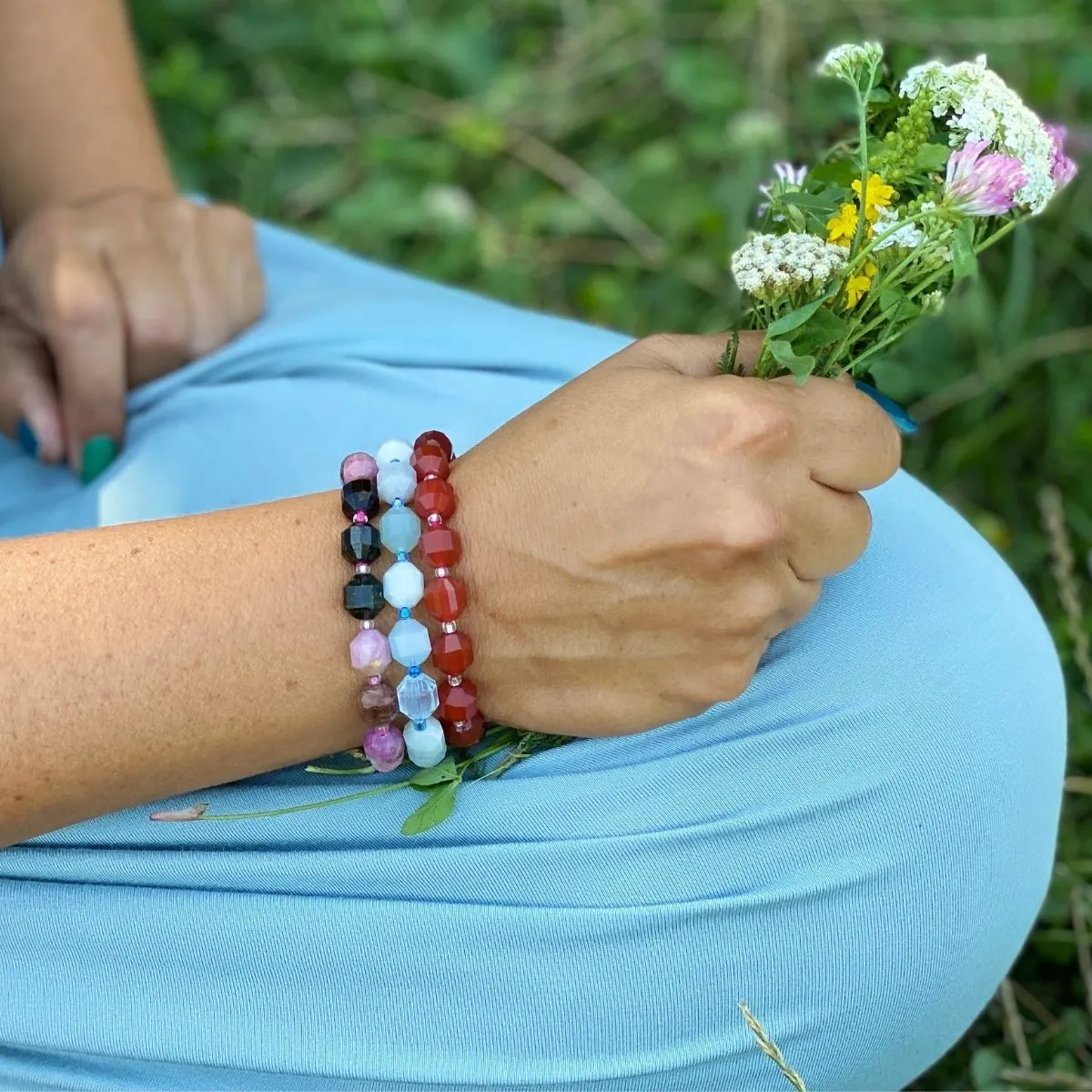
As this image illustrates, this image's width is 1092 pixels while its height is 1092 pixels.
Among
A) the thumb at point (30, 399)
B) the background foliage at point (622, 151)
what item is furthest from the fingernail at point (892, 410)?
the background foliage at point (622, 151)

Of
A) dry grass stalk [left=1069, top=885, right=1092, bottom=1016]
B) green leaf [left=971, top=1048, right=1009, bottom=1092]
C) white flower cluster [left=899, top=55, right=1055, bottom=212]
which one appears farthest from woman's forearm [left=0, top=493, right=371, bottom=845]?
dry grass stalk [left=1069, top=885, right=1092, bottom=1016]

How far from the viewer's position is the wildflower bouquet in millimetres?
727

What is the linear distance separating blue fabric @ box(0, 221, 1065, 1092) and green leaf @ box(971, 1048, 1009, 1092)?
401 mm

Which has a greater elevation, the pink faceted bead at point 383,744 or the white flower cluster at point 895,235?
the white flower cluster at point 895,235

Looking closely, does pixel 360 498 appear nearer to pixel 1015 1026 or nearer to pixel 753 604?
pixel 753 604

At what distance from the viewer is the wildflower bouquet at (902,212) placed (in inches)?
28.6

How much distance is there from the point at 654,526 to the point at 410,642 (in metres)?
0.18

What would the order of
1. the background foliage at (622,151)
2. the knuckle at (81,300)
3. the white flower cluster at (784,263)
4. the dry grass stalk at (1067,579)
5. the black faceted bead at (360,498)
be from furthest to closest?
the background foliage at (622,151) < the dry grass stalk at (1067,579) < the knuckle at (81,300) < the black faceted bead at (360,498) < the white flower cluster at (784,263)

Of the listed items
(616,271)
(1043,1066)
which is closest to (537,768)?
(1043,1066)

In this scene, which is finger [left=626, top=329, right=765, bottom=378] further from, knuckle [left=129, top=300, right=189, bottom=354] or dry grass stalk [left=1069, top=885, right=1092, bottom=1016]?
dry grass stalk [left=1069, top=885, right=1092, bottom=1016]

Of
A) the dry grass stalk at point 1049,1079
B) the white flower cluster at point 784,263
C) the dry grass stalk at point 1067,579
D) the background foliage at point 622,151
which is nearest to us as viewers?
the white flower cluster at point 784,263

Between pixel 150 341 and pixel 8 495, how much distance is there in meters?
0.19

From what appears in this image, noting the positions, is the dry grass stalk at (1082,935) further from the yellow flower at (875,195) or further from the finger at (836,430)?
the yellow flower at (875,195)

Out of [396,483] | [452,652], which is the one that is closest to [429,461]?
[396,483]
